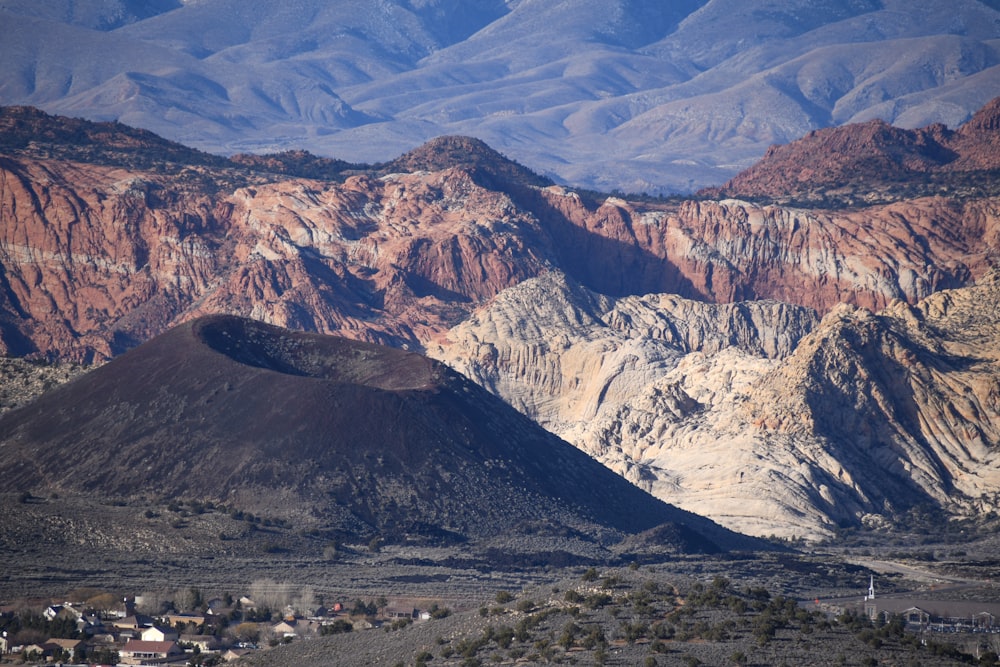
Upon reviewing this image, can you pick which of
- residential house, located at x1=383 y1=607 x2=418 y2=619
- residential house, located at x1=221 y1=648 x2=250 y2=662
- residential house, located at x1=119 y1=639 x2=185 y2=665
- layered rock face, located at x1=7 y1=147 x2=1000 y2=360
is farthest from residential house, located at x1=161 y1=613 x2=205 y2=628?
layered rock face, located at x1=7 y1=147 x2=1000 y2=360

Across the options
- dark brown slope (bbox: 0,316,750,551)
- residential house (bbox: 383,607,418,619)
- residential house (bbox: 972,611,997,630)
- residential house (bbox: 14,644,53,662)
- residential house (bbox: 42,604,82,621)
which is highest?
dark brown slope (bbox: 0,316,750,551)

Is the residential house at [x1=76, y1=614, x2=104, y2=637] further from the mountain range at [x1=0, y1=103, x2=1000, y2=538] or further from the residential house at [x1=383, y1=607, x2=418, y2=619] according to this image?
the mountain range at [x1=0, y1=103, x2=1000, y2=538]

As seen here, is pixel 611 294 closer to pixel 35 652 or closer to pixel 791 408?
pixel 791 408

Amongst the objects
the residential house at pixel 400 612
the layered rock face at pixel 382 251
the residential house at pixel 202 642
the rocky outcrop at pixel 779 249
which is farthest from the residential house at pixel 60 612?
the rocky outcrop at pixel 779 249

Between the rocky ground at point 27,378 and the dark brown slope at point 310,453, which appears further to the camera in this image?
the rocky ground at point 27,378

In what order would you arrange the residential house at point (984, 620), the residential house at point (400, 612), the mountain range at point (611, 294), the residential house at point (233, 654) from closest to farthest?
the residential house at point (233, 654)
the residential house at point (984, 620)
the residential house at point (400, 612)
the mountain range at point (611, 294)

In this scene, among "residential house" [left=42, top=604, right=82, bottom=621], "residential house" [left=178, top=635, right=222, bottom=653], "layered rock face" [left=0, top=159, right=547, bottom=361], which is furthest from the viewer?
"layered rock face" [left=0, top=159, right=547, bottom=361]

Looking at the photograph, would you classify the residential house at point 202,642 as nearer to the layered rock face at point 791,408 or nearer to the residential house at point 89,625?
the residential house at point 89,625
